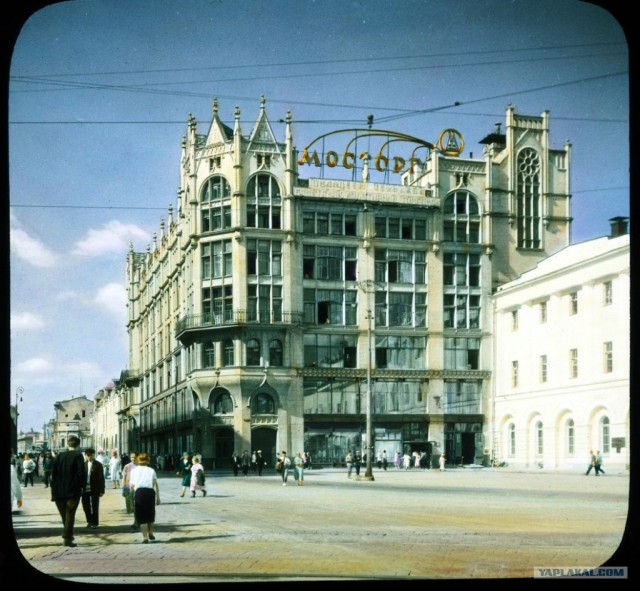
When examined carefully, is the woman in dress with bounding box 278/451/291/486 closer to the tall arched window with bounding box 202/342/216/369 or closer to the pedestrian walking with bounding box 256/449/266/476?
the pedestrian walking with bounding box 256/449/266/476

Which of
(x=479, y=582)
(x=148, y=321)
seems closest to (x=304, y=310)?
(x=148, y=321)

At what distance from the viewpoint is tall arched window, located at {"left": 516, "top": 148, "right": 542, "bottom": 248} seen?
45.9 feet

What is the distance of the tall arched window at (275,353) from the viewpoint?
14.3 m

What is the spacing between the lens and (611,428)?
46.6 feet

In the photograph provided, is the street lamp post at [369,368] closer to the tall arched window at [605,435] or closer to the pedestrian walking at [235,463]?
the pedestrian walking at [235,463]

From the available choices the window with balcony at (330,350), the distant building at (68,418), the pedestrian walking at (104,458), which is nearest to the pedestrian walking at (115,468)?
the pedestrian walking at (104,458)

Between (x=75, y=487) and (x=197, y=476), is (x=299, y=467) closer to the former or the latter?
(x=197, y=476)

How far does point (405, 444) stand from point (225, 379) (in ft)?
13.0

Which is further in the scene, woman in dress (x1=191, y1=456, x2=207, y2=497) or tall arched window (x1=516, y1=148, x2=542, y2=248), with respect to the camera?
woman in dress (x1=191, y1=456, x2=207, y2=497)

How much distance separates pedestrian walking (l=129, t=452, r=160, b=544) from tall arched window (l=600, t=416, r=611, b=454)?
22.4 feet

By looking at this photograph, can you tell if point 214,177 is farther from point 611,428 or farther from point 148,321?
point 611,428

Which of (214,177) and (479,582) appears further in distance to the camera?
(214,177)

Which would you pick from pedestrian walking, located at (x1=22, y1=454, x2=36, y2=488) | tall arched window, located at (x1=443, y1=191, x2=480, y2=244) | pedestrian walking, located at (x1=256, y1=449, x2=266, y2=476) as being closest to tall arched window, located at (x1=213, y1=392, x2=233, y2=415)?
pedestrian walking, located at (x1=256, y1=449, x2=266, y2=476)

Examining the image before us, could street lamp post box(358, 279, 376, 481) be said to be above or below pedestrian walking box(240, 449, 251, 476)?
above
